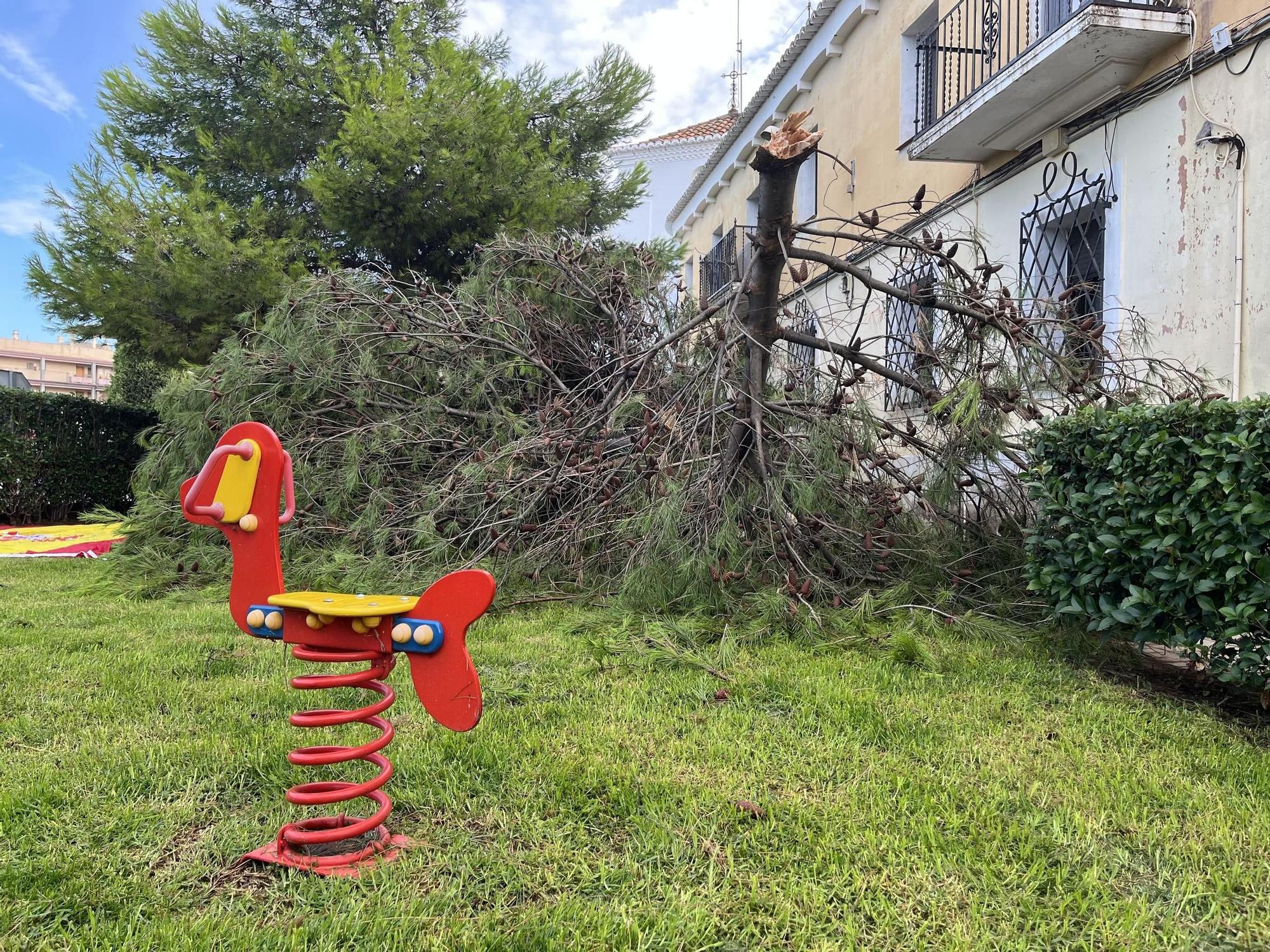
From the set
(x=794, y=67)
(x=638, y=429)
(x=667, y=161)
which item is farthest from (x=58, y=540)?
(x=667, y=161)

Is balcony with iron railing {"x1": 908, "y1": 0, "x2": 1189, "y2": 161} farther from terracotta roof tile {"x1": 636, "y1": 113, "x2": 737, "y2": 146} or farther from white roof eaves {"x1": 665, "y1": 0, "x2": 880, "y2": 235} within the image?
terracotta roof tile {"x1": 636, "y1": 113, "x2": 737, "y2": 146}

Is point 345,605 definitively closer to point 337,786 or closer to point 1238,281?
point 337,786

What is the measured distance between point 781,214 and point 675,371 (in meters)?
1.11

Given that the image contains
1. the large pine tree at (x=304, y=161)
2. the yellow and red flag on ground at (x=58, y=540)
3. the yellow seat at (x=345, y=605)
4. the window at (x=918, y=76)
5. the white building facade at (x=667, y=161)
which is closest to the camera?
the yellow seat at (x=345, y=605)

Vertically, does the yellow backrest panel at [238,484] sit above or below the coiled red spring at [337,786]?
above

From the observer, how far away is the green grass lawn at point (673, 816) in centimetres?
162

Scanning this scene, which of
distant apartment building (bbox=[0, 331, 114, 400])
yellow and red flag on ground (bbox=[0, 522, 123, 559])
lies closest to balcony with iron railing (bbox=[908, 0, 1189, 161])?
yellow and red flag on ground (bbox=[0, 522, 123, 559])

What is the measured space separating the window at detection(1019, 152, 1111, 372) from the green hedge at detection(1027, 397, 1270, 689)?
1808mm

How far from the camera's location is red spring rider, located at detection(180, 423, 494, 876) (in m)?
1.78

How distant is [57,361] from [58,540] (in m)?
70.2

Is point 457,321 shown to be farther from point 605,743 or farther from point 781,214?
point 605,743

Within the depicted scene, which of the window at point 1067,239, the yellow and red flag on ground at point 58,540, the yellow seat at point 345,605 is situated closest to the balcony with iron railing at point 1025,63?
the window at point 1067,239

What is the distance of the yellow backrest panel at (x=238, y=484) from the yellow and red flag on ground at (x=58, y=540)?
540 cm

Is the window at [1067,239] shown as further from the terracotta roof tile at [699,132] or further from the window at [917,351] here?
the terracotta roof tile at [699,132]
